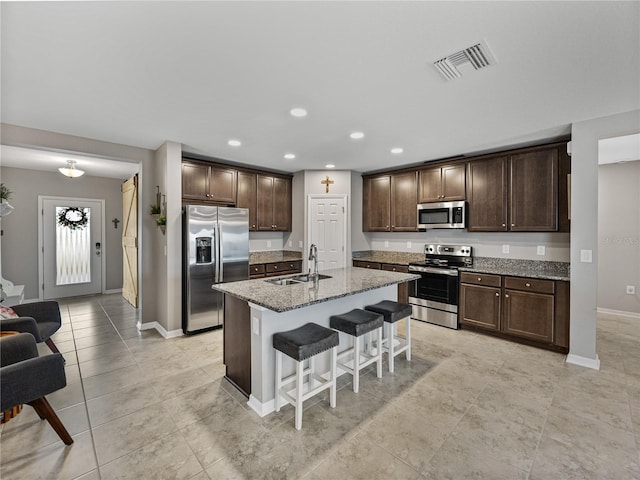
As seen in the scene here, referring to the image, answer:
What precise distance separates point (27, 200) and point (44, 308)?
4.02 metres

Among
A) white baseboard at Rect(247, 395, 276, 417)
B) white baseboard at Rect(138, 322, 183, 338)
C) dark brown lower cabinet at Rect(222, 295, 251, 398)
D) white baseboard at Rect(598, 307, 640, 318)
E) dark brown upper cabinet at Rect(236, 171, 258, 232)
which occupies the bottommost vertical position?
white baseboard at Rect(247, 395, 276, 417)

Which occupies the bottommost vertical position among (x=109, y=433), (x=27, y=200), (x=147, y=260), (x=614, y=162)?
(x=109, y=433)

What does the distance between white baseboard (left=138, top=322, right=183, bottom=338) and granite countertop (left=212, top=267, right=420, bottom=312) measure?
1.84 metres

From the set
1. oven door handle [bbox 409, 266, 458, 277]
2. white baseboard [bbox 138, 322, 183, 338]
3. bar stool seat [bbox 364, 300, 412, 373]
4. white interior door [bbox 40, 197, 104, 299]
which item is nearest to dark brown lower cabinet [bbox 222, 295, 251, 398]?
bar stool seat [bbox 364, 300, 412, 373]

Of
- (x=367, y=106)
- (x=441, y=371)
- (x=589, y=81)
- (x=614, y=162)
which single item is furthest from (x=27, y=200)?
(x=614, y=162)

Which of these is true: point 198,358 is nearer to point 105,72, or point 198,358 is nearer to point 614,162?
point 105,72

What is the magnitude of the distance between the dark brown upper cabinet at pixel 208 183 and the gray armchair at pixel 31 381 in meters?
2.69

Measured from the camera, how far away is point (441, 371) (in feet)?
9.77

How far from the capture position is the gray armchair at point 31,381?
171 cm

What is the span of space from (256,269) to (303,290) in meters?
2.67

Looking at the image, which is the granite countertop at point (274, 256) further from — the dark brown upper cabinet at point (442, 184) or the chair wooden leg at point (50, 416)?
the chair wooden leg at point (50, 416)

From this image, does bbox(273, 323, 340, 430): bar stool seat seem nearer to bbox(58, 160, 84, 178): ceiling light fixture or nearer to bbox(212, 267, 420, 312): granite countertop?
bbox(212, 267, 420, 312): granite countertop

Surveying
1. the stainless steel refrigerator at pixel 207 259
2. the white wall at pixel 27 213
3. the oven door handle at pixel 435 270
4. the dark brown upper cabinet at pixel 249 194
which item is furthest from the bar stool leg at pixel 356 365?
the white wall at pixel 27 213

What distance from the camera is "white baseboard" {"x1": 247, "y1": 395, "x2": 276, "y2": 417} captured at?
2.27 m
